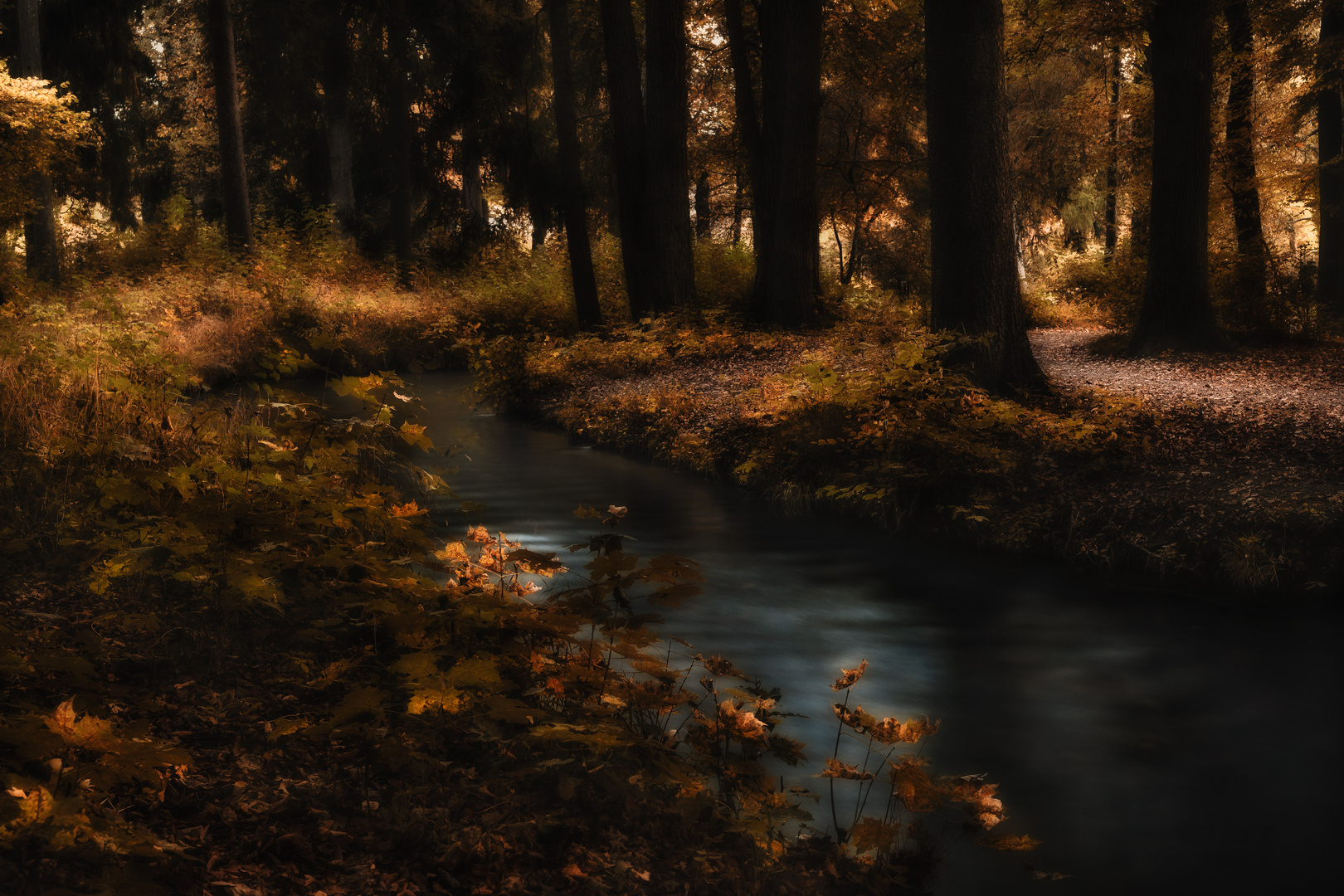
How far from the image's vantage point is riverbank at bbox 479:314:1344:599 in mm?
7266

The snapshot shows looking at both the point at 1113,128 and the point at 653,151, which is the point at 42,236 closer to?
the point at 653,151

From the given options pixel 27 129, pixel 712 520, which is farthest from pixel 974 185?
pixel 27 129

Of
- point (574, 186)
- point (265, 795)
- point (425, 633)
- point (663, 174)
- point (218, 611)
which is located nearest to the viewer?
point (265, 795)

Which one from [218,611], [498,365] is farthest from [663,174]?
[218,611]

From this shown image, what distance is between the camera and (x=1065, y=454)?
8.52 m

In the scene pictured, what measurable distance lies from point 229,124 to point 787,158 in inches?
563

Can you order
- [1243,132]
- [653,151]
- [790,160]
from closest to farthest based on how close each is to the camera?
[790,160] → [1243,132] → [653,151]

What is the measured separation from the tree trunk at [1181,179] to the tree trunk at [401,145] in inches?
746

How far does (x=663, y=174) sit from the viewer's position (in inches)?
704

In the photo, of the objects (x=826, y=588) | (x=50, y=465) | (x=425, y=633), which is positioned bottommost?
(x=826, y=588)

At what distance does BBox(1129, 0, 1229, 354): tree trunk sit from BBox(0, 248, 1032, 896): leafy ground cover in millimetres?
11565

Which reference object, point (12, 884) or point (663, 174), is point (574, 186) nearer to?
point (663, 174)

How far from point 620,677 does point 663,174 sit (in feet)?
49.6

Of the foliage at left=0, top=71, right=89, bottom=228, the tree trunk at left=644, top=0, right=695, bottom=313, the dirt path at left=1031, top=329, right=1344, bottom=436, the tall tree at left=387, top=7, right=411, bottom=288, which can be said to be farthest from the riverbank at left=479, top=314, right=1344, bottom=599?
the tall tree at left=387, top=7, right=411, bottom=288
